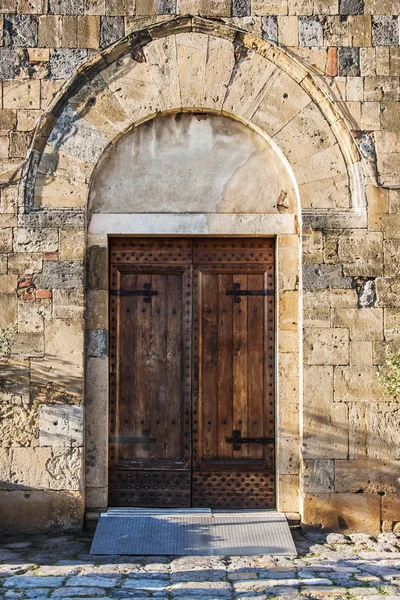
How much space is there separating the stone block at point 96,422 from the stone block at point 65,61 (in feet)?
7.65

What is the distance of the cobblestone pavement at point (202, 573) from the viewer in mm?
4594

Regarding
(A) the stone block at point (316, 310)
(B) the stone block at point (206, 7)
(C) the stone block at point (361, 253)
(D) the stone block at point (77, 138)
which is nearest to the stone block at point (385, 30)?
(B) the stone block at point (206, 7)

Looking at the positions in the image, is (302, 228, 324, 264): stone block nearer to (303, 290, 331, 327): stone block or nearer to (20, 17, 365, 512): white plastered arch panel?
(20, 17, 365, 512): white plastered arch panel

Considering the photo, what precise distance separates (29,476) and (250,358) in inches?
78.8

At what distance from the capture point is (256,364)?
627cm

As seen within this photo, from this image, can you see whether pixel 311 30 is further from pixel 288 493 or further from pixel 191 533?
pixel 191 533

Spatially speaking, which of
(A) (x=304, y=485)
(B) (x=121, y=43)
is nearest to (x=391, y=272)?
(A) (x=304, y=485)

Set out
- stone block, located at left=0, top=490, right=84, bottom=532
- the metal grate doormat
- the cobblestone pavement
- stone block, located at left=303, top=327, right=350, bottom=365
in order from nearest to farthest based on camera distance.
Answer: the cobblestone pavement < the metal grate doormat < stone block, located at left=0, top=490, right=84, bottom=532 < stone block, located at left=303, top=327, right=350, bottom=365

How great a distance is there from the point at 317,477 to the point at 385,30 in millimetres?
3673

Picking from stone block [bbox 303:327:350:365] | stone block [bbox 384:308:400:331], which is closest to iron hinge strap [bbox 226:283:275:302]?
stone block [bbox 303:327:350:365]

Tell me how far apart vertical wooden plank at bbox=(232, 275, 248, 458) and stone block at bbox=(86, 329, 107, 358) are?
1.07 meters

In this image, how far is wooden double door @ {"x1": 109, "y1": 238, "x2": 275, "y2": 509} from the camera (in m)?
6.21

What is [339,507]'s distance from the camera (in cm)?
596

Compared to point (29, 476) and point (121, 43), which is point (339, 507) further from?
point (121, 43)
